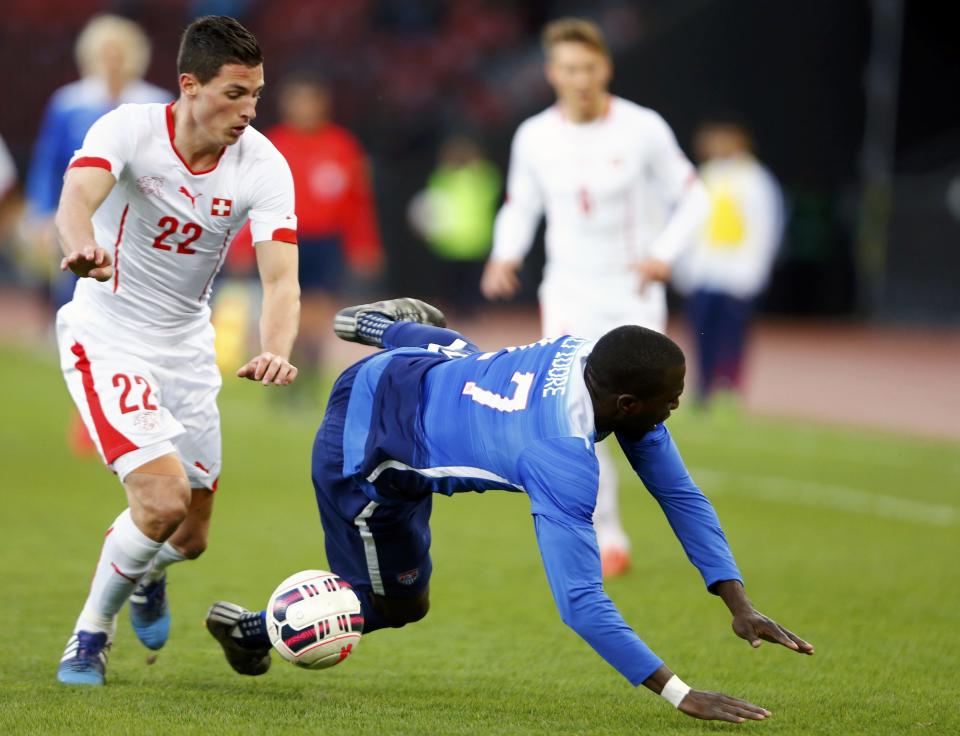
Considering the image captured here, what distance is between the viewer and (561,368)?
4.90 metres

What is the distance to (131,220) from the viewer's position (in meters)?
5.76

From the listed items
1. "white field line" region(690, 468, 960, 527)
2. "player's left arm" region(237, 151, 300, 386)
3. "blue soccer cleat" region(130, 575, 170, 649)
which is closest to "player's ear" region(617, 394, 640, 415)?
"player's left arm" region(237, 151, 300, 386)

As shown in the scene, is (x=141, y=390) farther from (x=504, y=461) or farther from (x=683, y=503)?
(x=683, y=503)

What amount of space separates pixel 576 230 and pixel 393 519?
327 centimetres

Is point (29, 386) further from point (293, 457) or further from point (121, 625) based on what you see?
point (121, 625)

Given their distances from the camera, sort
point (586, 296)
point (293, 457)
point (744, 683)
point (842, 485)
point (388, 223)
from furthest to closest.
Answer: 1. point (388, 223)
2. point (293, 457)
3. point (842, 485)
4. point (586, 296)
5. point (744, 683)

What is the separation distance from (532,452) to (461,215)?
62.9ft

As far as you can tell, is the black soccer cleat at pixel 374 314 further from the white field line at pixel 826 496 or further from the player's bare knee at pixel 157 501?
the white field line at pixel 826 496

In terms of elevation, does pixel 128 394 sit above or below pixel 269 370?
below

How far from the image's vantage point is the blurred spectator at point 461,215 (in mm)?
23719

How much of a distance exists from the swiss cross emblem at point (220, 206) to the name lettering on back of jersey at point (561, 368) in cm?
146

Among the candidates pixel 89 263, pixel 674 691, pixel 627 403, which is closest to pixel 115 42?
pixel 89 263

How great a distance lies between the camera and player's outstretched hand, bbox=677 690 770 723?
4551 mm

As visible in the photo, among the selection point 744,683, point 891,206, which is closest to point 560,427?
point 744,683
